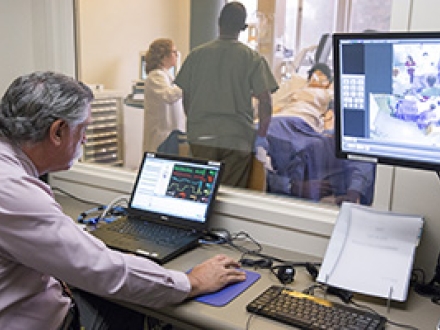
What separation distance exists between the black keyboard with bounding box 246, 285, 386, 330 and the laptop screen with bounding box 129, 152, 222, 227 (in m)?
0.50

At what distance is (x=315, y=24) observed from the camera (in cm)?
265

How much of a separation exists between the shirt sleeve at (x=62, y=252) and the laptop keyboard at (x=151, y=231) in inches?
15.3

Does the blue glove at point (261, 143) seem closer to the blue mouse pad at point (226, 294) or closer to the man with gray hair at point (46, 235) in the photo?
the blue mouse pad at point (226, 294)

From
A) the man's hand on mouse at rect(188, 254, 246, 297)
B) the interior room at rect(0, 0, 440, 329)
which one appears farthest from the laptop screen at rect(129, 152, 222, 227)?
the man's hand on mouse at rect(188, 254, 246, 297)

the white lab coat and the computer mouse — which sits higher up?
the white lab coat

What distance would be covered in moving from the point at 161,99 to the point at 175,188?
122cm

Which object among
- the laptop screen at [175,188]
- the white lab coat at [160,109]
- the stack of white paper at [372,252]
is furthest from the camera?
the white lab coat at [160,109]

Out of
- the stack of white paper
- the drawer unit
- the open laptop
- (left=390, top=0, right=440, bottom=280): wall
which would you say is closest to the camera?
the stack of white paper

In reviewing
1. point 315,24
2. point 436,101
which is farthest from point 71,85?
point 315,24

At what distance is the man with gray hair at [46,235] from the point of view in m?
1.06

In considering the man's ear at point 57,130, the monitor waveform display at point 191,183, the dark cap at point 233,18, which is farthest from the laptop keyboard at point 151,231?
the dark cap at point 233,18

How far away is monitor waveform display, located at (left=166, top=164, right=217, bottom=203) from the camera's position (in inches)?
67.7

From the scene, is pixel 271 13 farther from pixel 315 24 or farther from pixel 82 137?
pixel 82 137

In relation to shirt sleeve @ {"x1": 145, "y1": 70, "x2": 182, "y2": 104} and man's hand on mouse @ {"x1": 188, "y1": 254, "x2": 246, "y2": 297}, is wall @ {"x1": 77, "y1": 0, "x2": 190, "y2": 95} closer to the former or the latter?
shirt sleeve @ {"x1": 145, "y1": 70, "x2": 182, "y2": 104}
